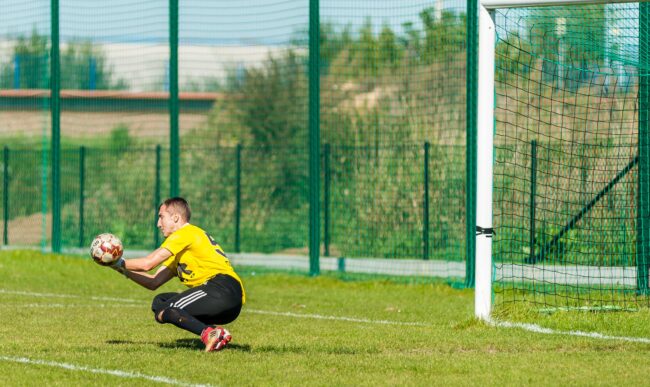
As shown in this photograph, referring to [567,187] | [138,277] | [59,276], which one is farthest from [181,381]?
[59,276]

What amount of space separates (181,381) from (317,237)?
9701mm

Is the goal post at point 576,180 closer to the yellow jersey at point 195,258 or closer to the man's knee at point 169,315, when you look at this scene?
the yellow jersey at point 195,258

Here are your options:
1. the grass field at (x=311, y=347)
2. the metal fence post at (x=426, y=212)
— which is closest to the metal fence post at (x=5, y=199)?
the grass field at (x=311, y=347)

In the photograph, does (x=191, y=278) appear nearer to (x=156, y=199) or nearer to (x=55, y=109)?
(x=55, y=109)

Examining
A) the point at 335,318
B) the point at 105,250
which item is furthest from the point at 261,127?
the point at 105,250

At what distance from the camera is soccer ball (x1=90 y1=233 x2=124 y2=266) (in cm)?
890

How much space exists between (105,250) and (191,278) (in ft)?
3.16

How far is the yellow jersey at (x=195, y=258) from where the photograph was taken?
31.2 ft

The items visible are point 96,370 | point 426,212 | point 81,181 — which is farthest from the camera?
point 81,181

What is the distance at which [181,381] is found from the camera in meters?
7.66

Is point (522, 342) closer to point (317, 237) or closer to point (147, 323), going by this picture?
point (147, 323)

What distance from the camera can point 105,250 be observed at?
29.2 feet

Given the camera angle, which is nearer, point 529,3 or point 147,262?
point 147,262

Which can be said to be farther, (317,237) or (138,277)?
(317,237)
